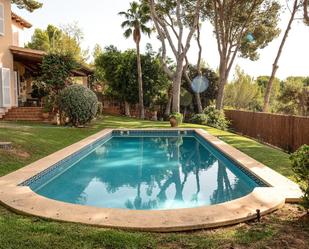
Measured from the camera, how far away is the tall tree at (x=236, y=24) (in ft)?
78.0

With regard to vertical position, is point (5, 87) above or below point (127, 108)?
above

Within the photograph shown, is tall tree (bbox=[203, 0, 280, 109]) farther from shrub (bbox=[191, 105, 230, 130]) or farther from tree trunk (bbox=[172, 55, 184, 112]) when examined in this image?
tree trunk (bbox=[172, 55, 184, 112])

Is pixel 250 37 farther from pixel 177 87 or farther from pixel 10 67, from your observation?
pixel 10 67

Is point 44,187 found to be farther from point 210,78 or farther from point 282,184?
point 210,78

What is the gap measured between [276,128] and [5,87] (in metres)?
13.2

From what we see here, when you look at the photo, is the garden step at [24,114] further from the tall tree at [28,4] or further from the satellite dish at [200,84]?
the satellite dish at [200,84]

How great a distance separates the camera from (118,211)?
5.03 m

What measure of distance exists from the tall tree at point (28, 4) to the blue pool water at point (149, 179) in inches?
569

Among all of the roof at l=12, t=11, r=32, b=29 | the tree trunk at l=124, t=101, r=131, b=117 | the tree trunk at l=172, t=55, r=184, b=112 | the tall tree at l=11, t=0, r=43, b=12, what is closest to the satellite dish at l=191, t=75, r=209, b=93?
the tree trunk at l=124, t=101, r=131, b=117

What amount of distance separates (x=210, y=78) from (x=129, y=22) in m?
9.10

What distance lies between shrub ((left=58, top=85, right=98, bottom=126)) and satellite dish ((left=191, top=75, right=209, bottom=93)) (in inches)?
569

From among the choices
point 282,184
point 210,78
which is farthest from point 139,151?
point 210,78

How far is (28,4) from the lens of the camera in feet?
A: 77.7

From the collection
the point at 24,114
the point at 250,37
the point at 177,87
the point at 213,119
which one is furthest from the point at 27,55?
the point at 250,37
